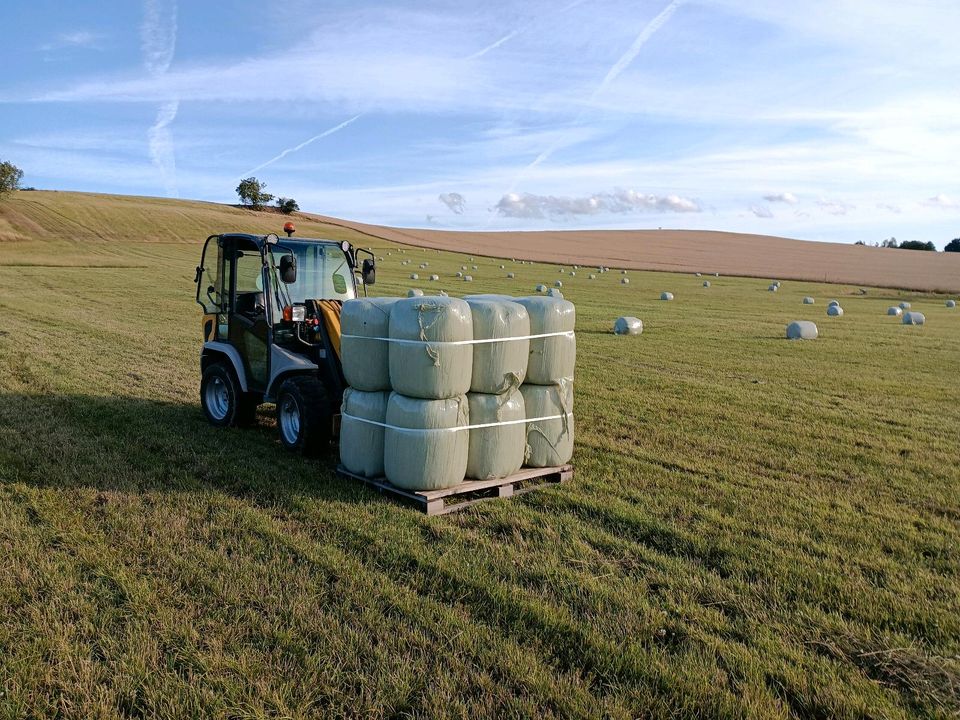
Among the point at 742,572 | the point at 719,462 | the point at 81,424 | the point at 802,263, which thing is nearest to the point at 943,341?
Answer: the point at 719,462

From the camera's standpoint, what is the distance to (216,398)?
8.80 m

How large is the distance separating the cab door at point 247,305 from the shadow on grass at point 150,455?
735mm

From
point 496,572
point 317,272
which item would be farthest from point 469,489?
point 317,272

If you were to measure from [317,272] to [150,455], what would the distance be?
257 cm

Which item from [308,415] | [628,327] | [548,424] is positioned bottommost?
[308,415]

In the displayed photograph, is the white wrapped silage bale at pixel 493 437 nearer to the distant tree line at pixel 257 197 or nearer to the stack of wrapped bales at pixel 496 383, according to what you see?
the stack of wrapped bales at pixel 496 383

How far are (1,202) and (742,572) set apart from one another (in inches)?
2678

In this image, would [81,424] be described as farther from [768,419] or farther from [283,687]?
[768,419]

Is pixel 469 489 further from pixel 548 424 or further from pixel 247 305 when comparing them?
pixel 247 305

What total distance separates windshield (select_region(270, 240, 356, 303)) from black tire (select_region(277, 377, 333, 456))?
3.93 ft

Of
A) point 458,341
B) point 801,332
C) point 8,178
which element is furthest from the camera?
point 8,178

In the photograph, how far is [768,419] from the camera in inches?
368

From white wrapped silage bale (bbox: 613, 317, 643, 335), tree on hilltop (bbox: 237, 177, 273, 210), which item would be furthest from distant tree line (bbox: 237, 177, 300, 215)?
white wrapped silage bale (bbox: 613, 317, 643, 335)

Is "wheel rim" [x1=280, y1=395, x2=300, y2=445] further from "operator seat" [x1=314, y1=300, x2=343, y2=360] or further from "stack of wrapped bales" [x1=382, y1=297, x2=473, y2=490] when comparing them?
"stack of wrapped bales" [x1=382, y1=297, x2=473, y2=490]
